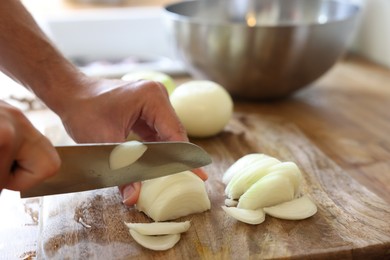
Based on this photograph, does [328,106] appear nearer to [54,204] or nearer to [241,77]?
[241,77]

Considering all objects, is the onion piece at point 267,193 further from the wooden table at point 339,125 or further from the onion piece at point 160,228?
the wooden table at point 339,125

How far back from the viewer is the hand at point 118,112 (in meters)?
0.95

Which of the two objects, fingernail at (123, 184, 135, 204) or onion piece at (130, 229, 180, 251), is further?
fingernail at (123, 184, 135, 204)

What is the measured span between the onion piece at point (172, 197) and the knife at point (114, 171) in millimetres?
15

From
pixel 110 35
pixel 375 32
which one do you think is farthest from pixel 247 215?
pixel 110 35

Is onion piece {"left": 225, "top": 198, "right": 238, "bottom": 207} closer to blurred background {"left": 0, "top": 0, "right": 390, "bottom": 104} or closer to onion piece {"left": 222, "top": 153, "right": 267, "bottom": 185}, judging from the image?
onion piece {"left": 222, "top": 153, "right": 267, "bottom": 185}

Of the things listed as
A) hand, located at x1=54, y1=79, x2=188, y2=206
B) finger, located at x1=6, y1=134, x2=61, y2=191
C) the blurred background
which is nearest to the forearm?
hand, located at x1=54, y1=79, x2=188, y2=206

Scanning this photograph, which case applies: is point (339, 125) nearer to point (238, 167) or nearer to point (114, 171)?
point (238, 167)

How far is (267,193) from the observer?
0.89 metres

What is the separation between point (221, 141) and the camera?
3.97 ft

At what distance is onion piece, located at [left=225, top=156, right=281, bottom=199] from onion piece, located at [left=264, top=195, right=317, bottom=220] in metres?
0.06

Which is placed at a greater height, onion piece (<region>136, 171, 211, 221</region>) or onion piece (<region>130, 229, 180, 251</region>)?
onion piece (<region>136, 171, 211, 221</region>)

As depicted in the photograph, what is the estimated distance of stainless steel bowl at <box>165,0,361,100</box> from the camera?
136 cm

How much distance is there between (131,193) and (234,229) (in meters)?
0.19
